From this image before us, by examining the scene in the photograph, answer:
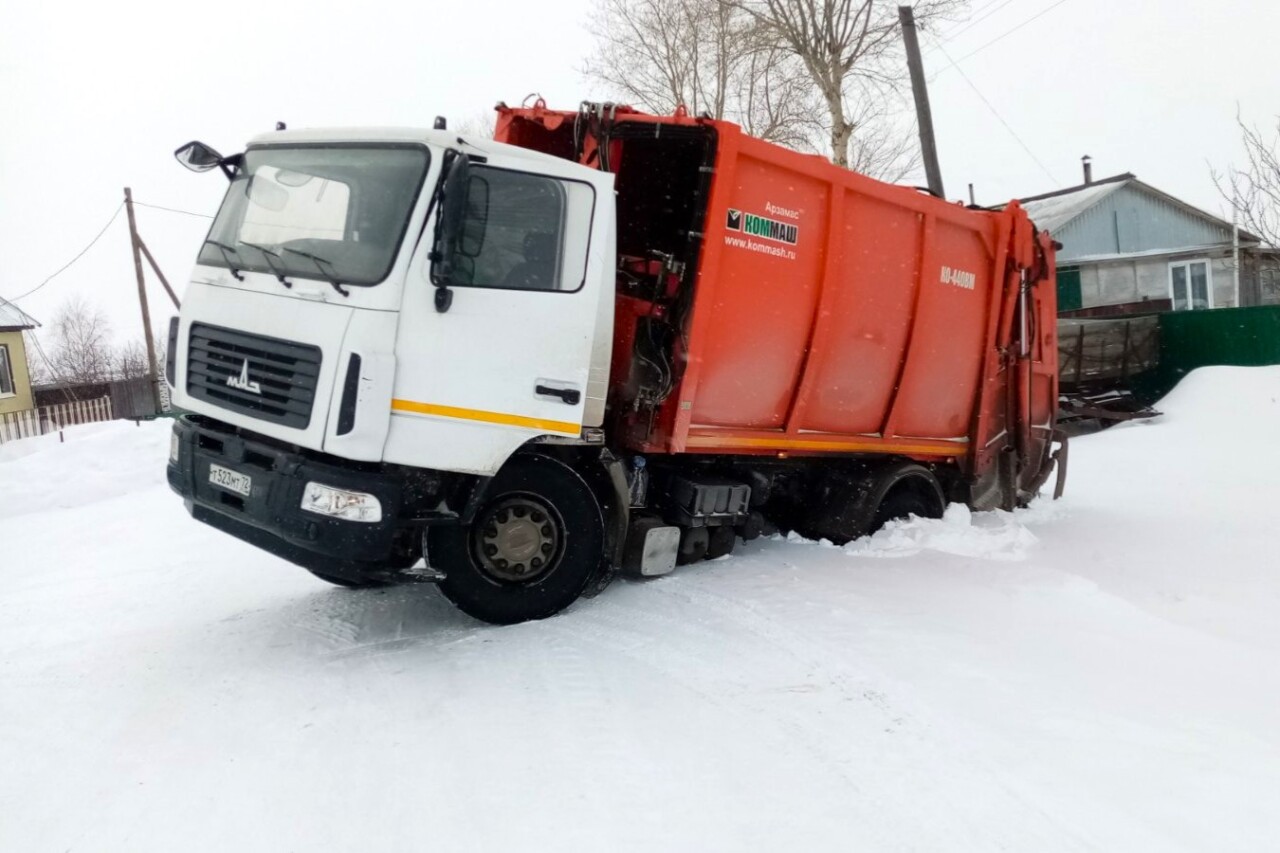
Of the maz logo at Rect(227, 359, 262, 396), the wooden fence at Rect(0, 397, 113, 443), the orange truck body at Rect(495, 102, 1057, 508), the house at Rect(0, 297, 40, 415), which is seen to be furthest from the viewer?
the house at Rect(0, 297, 40, 415)

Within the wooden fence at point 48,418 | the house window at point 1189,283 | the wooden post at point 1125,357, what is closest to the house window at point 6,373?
the wooden fence at point 48,418

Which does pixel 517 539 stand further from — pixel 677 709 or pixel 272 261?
pixel 272 261

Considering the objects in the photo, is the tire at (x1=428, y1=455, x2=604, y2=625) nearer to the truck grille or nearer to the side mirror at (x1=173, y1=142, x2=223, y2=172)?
the truck grille

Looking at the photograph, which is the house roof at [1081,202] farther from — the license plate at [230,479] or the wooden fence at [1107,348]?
the license plate at [230,479]

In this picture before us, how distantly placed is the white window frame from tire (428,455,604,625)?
30.5m

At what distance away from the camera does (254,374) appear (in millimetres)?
4734

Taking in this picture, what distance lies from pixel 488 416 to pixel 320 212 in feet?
4.59

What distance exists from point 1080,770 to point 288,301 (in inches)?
161

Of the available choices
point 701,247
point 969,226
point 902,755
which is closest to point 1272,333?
point 969,226

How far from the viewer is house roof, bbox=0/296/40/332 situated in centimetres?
2914

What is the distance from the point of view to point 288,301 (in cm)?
471

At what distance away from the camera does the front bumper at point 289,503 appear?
4.52 meters

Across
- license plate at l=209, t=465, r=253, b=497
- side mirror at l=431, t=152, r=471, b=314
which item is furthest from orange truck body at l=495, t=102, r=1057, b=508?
license plate at l=209, t=465, r=253, b=497

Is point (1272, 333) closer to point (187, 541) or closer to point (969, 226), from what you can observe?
point (969, 226)
